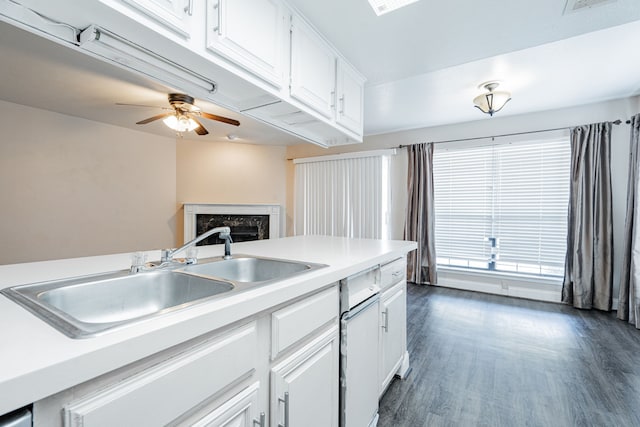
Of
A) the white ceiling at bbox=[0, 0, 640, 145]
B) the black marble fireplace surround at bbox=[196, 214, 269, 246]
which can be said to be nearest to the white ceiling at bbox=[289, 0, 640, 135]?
the white ceiling at bbox=[0, 0, 640, 145]

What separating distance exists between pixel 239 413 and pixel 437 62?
2.50 meters

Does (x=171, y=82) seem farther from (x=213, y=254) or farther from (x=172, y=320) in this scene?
(x=172, y=320)

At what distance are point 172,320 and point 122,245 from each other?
4700 millimetres

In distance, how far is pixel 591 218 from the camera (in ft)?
11.1

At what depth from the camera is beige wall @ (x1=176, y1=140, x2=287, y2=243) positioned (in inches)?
202

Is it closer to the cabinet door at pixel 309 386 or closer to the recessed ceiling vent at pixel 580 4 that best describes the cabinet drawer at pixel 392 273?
the cabinet door at pixel 309 386

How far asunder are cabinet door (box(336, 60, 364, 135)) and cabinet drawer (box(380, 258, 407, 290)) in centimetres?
109

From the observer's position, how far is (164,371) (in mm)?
620

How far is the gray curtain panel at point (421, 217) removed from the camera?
4414 millimetres

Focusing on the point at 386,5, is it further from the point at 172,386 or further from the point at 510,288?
the point at 510,288

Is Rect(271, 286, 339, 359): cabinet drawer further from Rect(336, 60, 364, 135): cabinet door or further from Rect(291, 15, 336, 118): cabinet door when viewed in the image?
Rect(336, 60, 364, 135): cabinet door

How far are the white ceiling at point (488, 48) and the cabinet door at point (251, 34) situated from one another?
9.7 inches

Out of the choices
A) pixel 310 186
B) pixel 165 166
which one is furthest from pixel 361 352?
pixel 165 166

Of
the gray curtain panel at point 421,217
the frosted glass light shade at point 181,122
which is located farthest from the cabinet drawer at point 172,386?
the gray curtain panel at point 421,217
